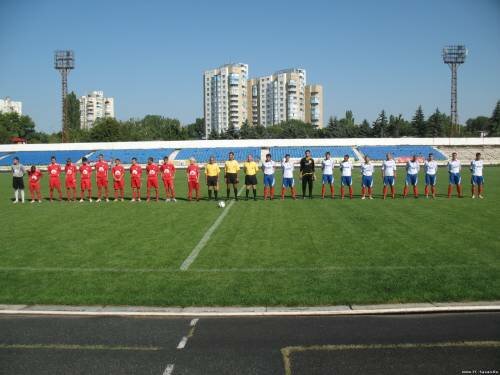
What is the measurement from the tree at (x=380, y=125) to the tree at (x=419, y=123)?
5.32m

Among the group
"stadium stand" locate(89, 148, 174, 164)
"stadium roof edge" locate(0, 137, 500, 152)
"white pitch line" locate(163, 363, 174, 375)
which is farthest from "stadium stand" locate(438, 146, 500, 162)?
"white pitch line" locate(163, 363, 174, 375)

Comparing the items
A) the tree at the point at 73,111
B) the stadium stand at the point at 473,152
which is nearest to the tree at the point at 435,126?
the stadium stand at the point at 473,152

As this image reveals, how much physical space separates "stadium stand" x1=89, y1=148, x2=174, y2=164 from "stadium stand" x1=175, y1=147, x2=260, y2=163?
2142 mm

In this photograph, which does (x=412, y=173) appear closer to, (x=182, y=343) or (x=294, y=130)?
(x=182, y=343)

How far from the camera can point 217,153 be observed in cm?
5859

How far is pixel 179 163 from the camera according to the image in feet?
179

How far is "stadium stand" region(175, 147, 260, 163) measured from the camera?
5709 cm

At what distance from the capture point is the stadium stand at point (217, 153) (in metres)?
57.1

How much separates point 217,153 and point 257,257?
5068 cm

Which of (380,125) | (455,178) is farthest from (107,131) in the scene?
(455,178)

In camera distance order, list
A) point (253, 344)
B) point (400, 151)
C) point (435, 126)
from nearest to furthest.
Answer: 1. point (253, 344)
2. point (400, 151)
3. point (435, 126)

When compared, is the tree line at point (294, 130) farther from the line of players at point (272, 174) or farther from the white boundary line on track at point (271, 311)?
the white boundary line on track at point (271, 311)

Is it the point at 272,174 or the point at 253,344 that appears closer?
the point at 253,344

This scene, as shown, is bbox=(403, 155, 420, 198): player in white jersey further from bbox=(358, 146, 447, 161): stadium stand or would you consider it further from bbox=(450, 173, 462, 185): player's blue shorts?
bbox=(358, 146, 447, 161): stadium stand
